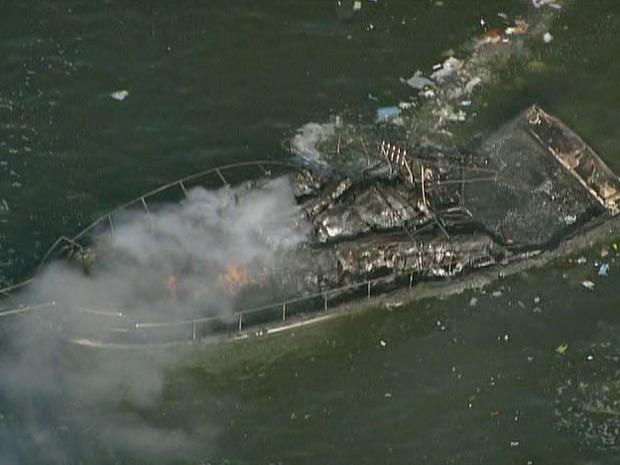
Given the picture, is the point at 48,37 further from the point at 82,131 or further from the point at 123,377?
the point at 123,377

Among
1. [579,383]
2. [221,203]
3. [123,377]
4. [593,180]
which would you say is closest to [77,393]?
[123,377]

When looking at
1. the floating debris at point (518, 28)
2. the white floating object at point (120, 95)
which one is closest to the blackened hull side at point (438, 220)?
the floating debris at point (518, 28)

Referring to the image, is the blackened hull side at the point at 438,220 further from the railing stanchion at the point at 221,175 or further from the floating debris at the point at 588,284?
the railing stanchion at the point at 221,175

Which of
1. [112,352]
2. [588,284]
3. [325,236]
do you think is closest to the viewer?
[112,352]

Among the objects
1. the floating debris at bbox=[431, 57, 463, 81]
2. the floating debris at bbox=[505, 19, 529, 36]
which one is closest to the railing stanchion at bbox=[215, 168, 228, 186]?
the floating debris at bbox=[431, 57, 463, 81]

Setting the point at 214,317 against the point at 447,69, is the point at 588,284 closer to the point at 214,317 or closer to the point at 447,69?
the point at 447,69

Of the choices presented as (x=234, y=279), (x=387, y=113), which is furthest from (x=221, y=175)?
(x=387, y=113)
